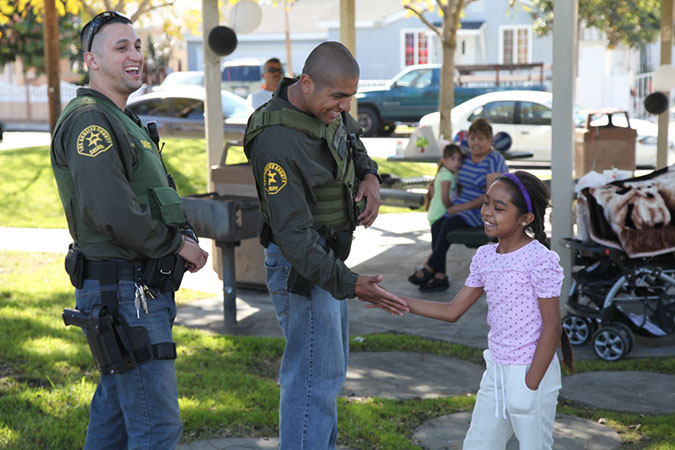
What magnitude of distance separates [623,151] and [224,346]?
689 centimetres

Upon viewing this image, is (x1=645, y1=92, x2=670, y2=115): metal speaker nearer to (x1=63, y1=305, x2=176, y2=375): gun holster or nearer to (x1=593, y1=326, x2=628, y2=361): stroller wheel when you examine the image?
(x1=593, y1=326, x2=628, y2=361): stroller wheel

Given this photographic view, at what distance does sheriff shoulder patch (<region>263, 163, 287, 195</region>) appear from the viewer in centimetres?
324

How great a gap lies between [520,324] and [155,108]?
18260 mm

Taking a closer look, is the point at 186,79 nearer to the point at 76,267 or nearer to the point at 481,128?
the point at 481,128

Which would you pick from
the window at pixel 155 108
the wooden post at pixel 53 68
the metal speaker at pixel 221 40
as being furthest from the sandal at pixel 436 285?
the window at pixel 155 108

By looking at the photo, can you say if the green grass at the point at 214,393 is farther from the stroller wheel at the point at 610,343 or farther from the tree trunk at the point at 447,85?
the tree trunk at the point at 447,85

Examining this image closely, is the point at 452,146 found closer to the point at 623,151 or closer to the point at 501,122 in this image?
the point at 623,151

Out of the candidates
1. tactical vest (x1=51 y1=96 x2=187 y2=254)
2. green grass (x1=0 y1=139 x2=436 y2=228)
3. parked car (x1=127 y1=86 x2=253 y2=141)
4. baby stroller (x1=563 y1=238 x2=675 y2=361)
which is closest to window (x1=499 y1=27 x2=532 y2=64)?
parked car (x1=127 y1=86 x2=253 y2=141)

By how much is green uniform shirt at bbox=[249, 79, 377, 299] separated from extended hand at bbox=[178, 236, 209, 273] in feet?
0.98

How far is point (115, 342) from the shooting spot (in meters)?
3.10

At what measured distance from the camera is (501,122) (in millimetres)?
18859

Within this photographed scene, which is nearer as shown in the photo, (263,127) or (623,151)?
(263,127)

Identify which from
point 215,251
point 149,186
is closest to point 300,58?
point 215,251

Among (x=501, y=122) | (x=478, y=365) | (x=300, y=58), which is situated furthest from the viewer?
(x=300, y=58)
